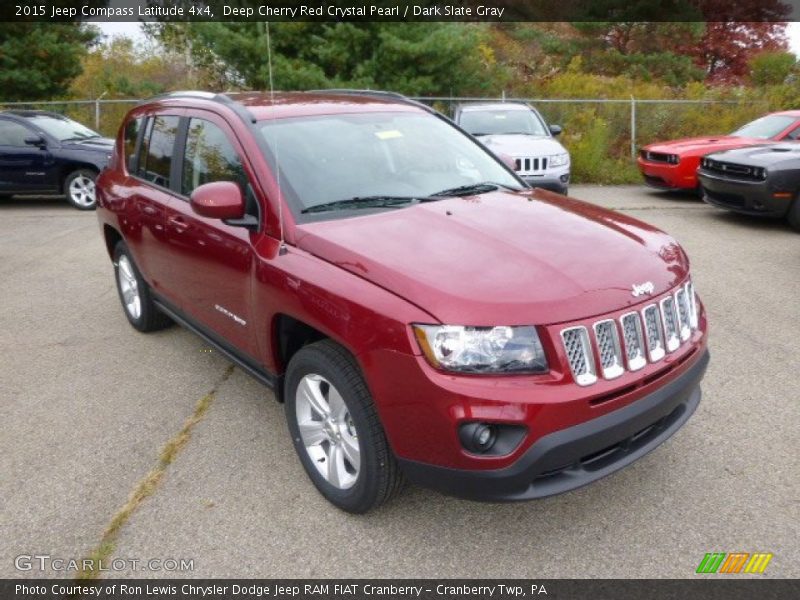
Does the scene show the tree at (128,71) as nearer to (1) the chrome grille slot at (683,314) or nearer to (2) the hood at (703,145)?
(2) the hood at (703,145)

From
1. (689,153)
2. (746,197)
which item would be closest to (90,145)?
(689,153)

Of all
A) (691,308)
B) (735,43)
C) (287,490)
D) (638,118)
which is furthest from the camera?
(735,43)

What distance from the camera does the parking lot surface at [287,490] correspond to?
2721mm

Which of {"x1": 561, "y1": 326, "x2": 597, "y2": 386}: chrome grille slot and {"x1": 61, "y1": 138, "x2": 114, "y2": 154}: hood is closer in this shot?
{"x1": 561, "y1": 326, "x2": 597, "y2": 386}: chrome grille slot

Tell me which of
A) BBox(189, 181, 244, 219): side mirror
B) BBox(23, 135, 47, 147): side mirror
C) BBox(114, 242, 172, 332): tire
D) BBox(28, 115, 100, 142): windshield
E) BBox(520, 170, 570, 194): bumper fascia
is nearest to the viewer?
BBox(189, 181, 244, 219): side mirror

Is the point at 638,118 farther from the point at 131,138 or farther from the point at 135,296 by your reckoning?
the point at 135,296

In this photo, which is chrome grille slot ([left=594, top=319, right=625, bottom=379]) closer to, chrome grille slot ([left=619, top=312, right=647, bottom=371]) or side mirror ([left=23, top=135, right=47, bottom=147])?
chrome grille slot ([left=619, top=312, right=647, bottom=371])

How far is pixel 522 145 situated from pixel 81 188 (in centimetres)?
737

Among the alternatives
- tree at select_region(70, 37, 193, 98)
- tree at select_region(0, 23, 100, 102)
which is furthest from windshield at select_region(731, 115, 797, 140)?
tree at select_region(0, 23, 100, 102)

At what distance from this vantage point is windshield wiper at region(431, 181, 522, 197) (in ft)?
11.6

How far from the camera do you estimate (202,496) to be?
3146 millimetres

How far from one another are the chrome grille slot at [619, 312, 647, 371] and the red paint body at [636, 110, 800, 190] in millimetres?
8706

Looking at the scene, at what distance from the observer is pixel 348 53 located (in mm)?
17281
